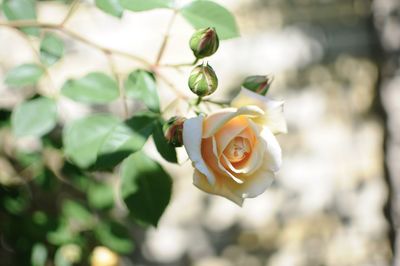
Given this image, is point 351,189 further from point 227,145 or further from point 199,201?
point 227,145

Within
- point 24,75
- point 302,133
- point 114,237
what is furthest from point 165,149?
point 302,133

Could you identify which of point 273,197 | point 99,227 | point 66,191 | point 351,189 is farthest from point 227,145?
point 351,189

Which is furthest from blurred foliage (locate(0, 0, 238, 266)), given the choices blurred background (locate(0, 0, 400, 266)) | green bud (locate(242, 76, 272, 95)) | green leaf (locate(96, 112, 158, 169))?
blurred background (locate(0, 0, 400, 266))

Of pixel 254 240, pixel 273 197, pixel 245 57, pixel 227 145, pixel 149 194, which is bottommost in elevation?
pixel 254 240

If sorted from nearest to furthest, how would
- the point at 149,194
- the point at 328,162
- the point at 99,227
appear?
1. the point at 149,194
2. the point at 99,227
3. the point at 328,162

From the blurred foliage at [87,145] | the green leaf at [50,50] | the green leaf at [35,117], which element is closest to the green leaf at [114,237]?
the blurred foliage at [87,145]
